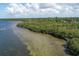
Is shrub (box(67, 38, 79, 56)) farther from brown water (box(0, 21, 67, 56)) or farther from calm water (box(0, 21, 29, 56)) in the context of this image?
calm water (box(0, 21, 29, 56))

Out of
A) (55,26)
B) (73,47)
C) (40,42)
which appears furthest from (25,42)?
(73,47)

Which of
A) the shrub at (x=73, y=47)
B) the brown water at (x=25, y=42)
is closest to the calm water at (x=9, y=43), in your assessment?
the brown water at (x=25, y=42)

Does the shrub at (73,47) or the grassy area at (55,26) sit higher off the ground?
the grassy area at (55,26)

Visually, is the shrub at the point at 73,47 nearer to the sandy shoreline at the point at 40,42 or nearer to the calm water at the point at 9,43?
the sandy shoreline at the point at 40,42

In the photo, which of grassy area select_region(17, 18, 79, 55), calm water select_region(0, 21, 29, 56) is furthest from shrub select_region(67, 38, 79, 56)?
calm water select_region(0, 21, 29, 56)

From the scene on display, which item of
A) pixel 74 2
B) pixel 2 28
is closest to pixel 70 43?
pixel 74 2

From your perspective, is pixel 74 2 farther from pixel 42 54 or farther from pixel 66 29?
pixel 42 54
